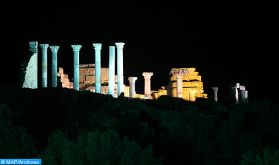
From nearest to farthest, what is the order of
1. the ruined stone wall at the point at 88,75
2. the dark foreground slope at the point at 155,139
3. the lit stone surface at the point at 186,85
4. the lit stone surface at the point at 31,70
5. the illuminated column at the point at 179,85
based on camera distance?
the dark foreground slope at the point at 155,139
the lit stone surface at the point at 31,70
the illuminated column at the point at 179,85
the ruined stone wall at the point at 88,75
the lit stone surface at the point at 186,85

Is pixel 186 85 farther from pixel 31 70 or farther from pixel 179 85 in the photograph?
pixel 31 70

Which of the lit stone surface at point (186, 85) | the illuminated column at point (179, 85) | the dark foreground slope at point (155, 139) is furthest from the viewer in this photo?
the lit stone surface at point (186, 85)

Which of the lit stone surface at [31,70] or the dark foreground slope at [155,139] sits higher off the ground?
the lit stone surface at [31,70]

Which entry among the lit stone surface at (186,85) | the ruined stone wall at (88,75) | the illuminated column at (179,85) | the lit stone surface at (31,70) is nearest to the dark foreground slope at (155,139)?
the lit stone surface at (31,70)

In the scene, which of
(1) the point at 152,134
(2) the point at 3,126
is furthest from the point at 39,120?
(1) the point at 152,134

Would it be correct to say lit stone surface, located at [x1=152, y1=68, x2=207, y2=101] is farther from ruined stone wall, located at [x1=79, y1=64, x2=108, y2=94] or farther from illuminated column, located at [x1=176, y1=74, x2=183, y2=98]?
ruined stone wall, located at [x1=79, y1=64, x2=108, y2=94]

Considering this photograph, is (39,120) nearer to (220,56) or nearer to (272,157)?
(272,157)

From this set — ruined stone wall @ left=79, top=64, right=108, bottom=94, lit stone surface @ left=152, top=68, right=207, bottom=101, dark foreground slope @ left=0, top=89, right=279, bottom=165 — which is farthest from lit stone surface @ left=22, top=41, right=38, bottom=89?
dark foreground slope @ left=0, top=89, right=279, bottom=165

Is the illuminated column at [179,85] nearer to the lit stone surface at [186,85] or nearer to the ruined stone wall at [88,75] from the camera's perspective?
the lit stone surface at [186,85]

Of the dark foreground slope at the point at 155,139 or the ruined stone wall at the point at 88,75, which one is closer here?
the dark foreground slope at the point at 155,139

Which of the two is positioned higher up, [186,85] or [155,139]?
[186,85]

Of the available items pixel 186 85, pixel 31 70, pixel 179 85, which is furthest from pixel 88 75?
pixel 31 70

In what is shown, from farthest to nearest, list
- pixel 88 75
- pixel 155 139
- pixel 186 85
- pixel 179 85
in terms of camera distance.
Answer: pixel 186 85 < pixel 88 75 < pixel 179 85 < pixel 155 139

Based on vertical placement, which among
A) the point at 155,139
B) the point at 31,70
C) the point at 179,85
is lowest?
the point at 155,139
